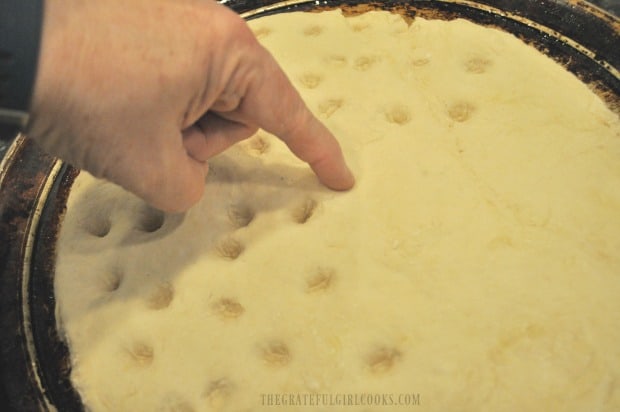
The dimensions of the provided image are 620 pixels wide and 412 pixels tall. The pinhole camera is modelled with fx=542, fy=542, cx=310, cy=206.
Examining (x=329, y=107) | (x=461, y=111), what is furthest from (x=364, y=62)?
(x=461, y=111)

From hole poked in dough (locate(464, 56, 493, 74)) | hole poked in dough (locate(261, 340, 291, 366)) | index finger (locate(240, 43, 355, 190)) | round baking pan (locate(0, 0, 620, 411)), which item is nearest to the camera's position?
index finger (locate(240, 43, 355, 190))

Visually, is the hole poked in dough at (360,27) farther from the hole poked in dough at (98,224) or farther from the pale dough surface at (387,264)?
the hole poked in dough at (98,224)

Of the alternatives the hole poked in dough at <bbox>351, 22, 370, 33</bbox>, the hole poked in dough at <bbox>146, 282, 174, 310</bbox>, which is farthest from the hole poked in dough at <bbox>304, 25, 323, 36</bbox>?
the hole poked in dough at <bbox>146, 282, 174, 310</bbox>

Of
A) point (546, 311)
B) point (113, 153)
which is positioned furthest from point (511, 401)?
Answer: point (113, 153)

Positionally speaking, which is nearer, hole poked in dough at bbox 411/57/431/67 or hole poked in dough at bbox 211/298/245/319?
hole poked in dough at bbox 211/298/245/319

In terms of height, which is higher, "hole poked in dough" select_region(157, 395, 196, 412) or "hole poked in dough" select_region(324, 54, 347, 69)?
"hole poked in dough" select_region(324, 54, 347, 69)

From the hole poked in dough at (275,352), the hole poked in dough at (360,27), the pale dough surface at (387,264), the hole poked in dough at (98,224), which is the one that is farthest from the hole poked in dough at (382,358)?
the hole poked in dough at (360,27)

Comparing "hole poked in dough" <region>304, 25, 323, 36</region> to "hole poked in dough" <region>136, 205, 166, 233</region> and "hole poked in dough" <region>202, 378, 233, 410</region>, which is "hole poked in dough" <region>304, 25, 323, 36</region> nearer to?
"hole poked in dough" <region>136, 205, 166, 233</region>

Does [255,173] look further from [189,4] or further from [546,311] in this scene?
[546,311]
